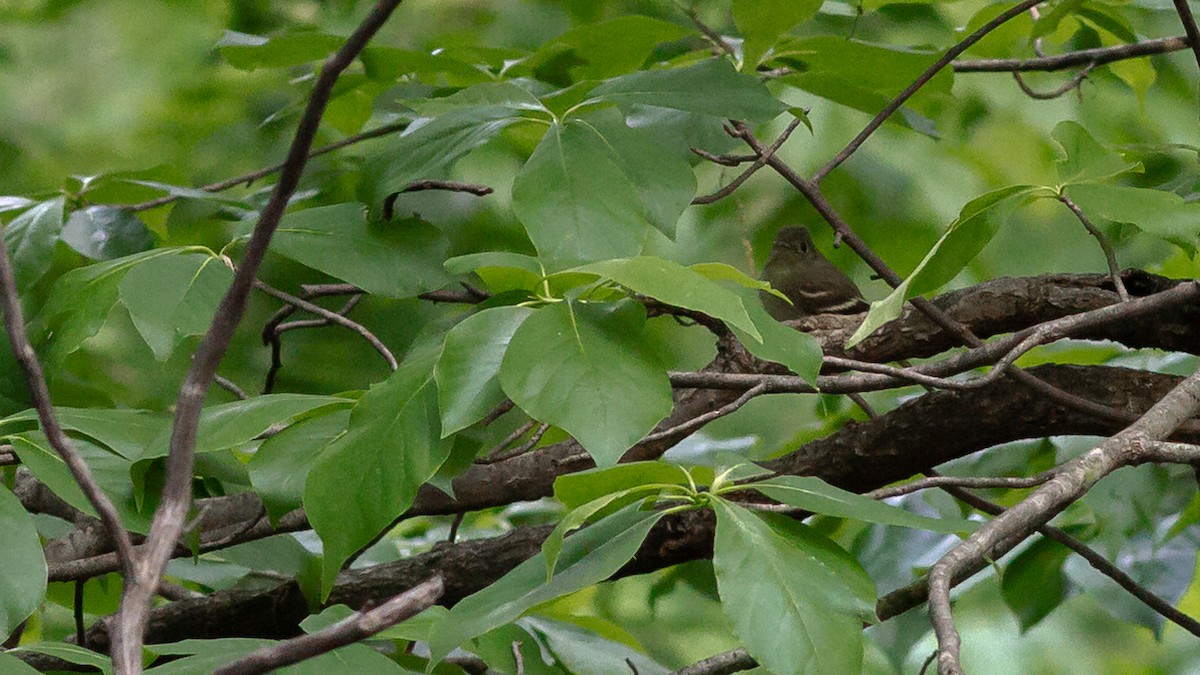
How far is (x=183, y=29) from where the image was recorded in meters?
3.24

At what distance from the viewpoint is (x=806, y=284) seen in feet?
5.04

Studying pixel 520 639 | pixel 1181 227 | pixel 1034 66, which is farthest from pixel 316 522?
pixel 1034 66

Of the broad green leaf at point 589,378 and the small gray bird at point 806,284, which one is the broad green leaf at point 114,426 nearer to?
the broad green leaf at point 589,378

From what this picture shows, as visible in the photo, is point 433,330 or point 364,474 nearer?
point 364,474

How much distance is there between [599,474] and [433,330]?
0.28 meters

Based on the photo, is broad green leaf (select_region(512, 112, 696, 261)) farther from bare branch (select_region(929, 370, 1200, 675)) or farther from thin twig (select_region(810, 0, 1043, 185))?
bare branch (select_region(929, 370, 1200, 675))

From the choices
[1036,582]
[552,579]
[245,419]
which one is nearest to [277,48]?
[245,419]

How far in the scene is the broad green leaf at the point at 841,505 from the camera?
618 mm

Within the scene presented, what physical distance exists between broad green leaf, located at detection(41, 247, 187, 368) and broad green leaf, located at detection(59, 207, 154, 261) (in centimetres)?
24

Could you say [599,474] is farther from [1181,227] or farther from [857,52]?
[857,52]

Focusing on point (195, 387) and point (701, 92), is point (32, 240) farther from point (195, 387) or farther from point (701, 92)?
point (195, 387)

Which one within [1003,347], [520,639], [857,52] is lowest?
[520,639]

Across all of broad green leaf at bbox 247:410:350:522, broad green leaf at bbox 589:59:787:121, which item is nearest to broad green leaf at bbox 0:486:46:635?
broad green leaf at bbox 247:410:350:522

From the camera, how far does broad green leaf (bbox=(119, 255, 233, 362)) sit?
0.85 m
